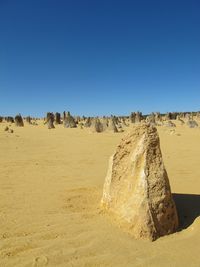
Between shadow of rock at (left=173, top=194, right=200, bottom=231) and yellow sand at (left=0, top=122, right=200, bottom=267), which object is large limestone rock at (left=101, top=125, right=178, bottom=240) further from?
shadow of rock at (left=173, top=194, right=200, bottom=231)

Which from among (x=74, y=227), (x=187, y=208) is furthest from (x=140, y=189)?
(x=187, y=208)

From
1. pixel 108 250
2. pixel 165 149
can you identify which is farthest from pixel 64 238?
pixel 165 149

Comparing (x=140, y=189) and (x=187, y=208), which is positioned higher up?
(x=140, y=189)

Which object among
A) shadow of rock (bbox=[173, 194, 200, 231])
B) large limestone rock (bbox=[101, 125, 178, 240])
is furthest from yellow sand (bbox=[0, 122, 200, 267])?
large limestone rock (bbox=[101, 125, 178, 240])

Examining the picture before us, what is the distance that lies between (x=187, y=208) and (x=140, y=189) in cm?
144

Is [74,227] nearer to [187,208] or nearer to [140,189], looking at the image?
[140,189]

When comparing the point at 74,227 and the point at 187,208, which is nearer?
the point at 74,227

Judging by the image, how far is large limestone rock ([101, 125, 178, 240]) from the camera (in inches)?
189

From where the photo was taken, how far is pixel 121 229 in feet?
16.3

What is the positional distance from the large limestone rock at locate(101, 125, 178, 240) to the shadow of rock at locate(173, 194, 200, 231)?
33 cm

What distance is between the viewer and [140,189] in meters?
4.98

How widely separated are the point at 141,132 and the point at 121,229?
151 cm

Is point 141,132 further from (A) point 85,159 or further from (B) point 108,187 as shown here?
(A) point 85,159

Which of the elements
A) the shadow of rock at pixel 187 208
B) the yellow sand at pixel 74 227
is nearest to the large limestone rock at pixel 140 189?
the yellow sand at pixel 74 227
